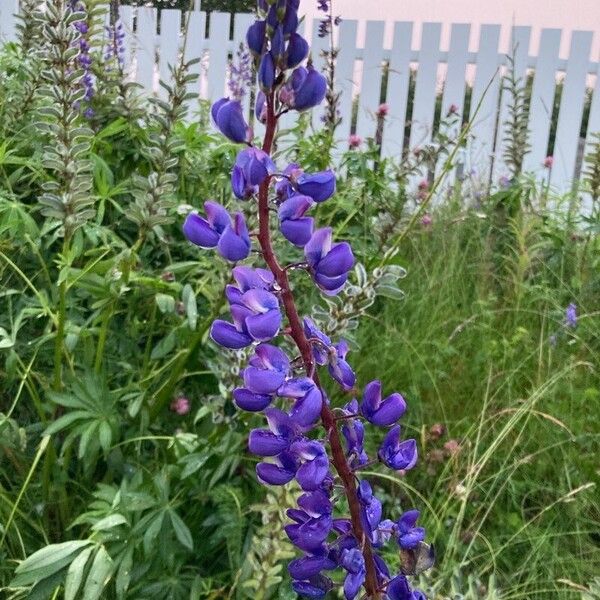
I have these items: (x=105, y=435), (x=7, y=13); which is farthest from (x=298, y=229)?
(x=7, y=13)

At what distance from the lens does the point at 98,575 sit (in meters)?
1.15

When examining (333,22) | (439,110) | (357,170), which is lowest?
(439,110)

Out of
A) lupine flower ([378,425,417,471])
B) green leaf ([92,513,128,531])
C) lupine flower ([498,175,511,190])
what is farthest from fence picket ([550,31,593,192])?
lupine flower ([378,425,417,471])

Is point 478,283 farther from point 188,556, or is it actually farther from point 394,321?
point 188,556

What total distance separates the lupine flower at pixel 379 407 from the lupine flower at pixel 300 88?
9.6 inches

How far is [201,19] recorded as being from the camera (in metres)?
6.27

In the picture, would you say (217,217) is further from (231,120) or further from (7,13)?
(7,13)

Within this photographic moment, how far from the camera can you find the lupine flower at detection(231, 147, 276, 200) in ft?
2.09

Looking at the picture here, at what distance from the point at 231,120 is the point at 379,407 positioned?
28 centimetres

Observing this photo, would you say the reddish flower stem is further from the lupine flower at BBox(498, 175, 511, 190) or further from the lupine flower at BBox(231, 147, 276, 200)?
the lupine flower at BBox(498, 175, 511, 190)

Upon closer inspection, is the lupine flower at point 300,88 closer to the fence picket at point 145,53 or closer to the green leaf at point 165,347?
the green leaf at point 165,347

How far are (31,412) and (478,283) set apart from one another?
1.46m

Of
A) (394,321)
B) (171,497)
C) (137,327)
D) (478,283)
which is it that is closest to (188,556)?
(171,497)

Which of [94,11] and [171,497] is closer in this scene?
[171,497]
